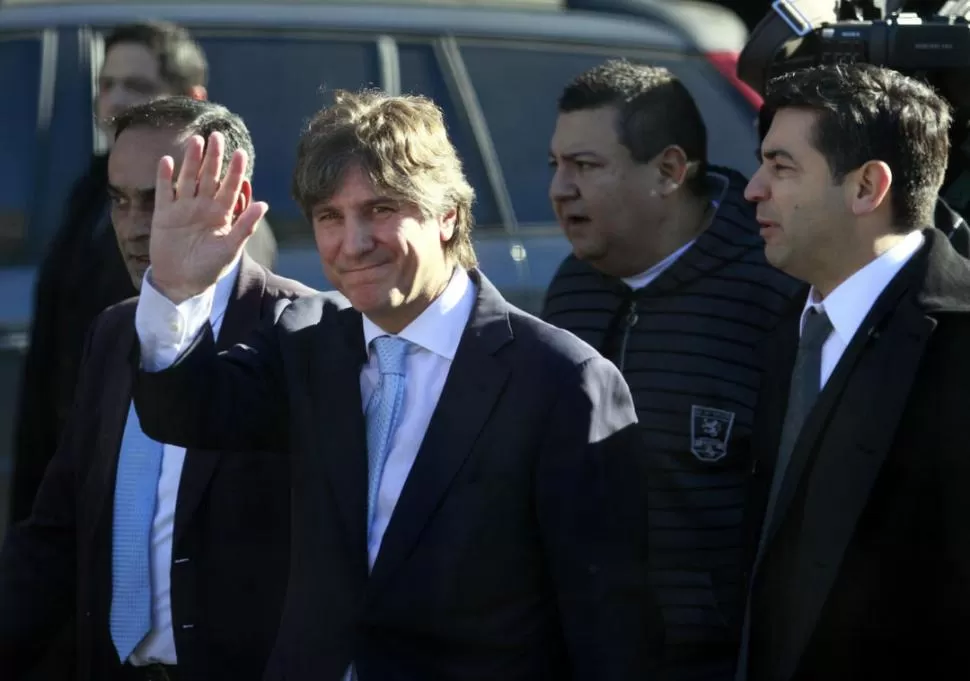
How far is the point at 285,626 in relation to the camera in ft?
9.28

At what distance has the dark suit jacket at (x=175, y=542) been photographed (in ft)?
10.4

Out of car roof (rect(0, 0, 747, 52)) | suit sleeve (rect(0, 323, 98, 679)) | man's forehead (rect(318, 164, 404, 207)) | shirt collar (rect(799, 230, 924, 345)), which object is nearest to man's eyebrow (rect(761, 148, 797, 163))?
shirt collar (rect(799, 230, 924, 345))

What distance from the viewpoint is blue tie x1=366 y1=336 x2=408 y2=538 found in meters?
2.79

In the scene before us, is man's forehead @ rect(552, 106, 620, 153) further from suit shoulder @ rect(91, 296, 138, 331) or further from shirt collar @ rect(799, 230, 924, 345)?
suit shoulder @ rect(91, 296, 138, 331)

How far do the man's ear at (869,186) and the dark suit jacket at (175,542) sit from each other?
1.10 meters

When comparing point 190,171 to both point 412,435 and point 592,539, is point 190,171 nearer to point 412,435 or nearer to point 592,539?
point 412,435

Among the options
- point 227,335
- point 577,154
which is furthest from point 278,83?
point 227,335

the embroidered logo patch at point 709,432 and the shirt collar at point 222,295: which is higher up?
the shirt collar at point 222,295

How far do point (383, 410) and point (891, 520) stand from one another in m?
0.84

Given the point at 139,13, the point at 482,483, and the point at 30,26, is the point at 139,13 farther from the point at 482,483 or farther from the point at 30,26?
the point at 482,483

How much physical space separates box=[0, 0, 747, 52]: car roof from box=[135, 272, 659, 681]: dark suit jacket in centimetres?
238

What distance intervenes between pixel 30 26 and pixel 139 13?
0.30 m

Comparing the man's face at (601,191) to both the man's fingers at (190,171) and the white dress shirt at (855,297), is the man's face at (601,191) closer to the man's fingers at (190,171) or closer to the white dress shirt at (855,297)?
the white dress shirt at (855,297)

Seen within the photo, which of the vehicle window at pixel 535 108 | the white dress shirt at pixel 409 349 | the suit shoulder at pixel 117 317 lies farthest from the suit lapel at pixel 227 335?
the vehicle window at pixel 535 108
